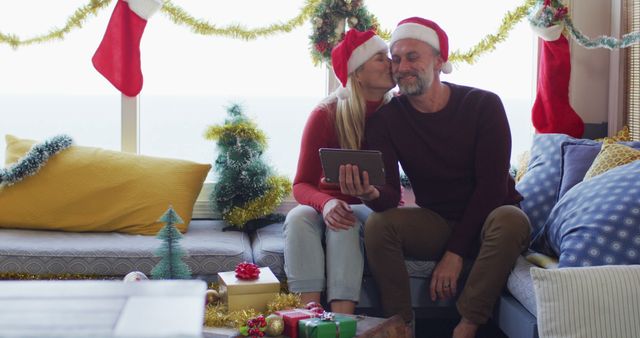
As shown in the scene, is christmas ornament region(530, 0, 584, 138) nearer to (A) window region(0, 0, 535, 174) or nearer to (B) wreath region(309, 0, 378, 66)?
(A) window region(0, 0, 535, 174)

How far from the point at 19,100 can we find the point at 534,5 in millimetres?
2304

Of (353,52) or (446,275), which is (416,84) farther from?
(446,275)

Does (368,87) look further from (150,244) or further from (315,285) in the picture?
(150,244)

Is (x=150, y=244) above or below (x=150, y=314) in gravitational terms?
below

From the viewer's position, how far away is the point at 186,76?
3354 mm

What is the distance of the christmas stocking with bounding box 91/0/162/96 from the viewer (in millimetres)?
3195

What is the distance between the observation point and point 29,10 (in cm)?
326

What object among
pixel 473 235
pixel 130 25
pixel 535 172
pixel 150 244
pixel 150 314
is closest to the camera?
pixel 150 314

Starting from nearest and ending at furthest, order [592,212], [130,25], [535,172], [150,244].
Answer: [592,212]
[150,244]
[535,172]
[130,25]

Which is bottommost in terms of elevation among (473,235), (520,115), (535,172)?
(473,235)

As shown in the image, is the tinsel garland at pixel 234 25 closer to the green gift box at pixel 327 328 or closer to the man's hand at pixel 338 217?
the man's hand at pixel 338 217

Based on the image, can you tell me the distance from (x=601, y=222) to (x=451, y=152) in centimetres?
58

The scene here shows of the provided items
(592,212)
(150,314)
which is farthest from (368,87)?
(150,314)

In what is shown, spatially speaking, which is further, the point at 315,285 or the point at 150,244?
the point at 150,244
